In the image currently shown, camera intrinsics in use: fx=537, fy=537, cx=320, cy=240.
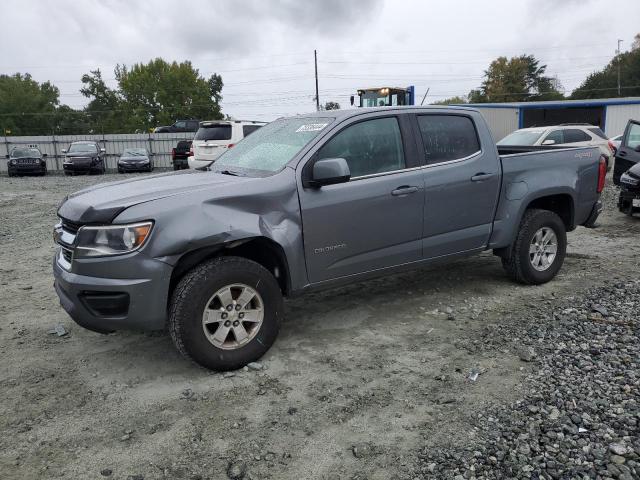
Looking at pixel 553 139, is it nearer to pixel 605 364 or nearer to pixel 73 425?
pixel 605 364

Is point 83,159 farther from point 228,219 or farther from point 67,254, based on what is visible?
point 228,219

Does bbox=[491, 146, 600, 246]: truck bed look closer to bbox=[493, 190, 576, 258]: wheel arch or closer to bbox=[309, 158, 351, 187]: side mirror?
bbox=[493, 190, 576, 258]: wheel arch

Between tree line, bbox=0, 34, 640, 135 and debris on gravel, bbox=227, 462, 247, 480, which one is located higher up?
tree line, bbox=0, 34, 640, 135

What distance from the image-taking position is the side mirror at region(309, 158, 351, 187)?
3.90 metres

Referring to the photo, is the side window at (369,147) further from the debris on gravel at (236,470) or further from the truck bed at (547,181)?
the debris on gravel at (236,470)

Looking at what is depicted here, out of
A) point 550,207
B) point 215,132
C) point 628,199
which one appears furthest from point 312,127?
point 215,132

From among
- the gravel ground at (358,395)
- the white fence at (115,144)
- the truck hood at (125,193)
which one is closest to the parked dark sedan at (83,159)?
the white fence at (115,144)

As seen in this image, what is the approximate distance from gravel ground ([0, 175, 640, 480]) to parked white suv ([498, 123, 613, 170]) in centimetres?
926

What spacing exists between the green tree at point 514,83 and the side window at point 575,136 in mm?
70360

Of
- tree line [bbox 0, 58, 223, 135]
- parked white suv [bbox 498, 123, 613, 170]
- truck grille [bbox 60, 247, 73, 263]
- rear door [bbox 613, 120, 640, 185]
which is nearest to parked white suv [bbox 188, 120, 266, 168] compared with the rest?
parked white suv [bbox 498, 123, 613, 170]

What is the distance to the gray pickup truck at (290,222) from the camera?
11.5 feet

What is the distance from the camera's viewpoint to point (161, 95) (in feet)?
245

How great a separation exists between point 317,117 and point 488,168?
1.70 m

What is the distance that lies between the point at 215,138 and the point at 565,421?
1568 centimetres
